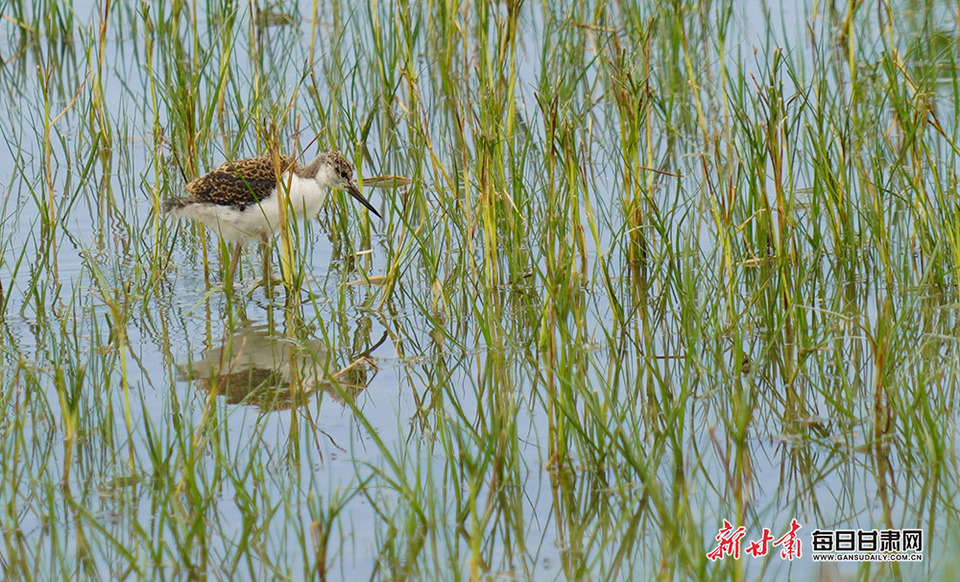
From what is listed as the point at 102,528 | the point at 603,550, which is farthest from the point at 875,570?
the point at 102,528

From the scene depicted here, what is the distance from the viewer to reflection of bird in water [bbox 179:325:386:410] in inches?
213

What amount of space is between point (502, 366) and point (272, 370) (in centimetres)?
94

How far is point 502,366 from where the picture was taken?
5.48m

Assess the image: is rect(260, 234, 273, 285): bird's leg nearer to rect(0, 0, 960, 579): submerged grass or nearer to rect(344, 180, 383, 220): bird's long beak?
rect(0, 0, 960, 579): submerged grass

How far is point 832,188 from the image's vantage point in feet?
19.4

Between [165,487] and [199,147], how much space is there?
3.52 metres

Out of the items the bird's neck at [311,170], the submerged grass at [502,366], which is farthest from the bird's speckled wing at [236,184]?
the submerged grass at [502,366]

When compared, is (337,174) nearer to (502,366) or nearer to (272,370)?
(272,370)

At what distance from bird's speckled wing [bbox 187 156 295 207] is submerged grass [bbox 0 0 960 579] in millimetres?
241

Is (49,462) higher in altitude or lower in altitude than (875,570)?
higher

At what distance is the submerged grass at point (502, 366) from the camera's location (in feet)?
13.4

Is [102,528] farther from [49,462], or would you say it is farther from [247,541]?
[49,462]

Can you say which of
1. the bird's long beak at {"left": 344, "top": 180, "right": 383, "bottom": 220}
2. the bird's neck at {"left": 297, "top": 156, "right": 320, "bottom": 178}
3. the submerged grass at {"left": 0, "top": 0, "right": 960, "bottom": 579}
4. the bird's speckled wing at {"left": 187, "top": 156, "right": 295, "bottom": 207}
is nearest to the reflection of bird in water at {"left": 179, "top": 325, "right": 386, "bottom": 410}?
the submerged grass at {"left": 0, "top": 0, "right": 960, "bottom": 579}

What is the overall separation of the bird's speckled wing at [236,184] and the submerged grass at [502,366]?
241 millimetres
